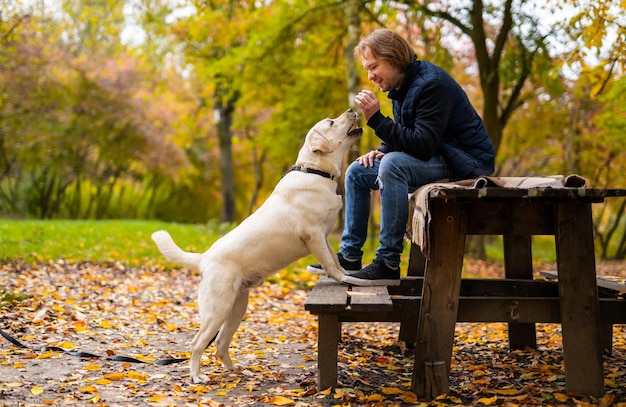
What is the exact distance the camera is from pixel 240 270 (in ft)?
12.9

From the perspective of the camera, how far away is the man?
12.9 feet

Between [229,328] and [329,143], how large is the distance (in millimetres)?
1446

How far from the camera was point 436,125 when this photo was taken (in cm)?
391

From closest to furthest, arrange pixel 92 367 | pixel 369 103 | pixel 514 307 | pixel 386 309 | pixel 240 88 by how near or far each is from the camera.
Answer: pixel 386 309 → pixel 514 307 → pixel 369 103 → pixel 92 367 → pixel 240 88

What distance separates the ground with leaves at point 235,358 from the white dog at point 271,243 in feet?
1.30

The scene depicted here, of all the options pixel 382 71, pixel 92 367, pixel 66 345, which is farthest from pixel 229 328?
pixel 382 71

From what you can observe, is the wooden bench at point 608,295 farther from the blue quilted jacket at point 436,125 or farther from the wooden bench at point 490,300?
the blue quilted jacket at point 436,125

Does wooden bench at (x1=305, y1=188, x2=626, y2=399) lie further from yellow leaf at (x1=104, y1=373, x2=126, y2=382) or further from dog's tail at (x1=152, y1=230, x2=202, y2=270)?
yellow leaf at (x1=104, y1=373, x2=126, y2=382)

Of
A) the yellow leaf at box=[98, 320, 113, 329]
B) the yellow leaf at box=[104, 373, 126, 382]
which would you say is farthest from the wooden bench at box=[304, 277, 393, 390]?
the yellow leaf at box=[98, 320, 113, 329]

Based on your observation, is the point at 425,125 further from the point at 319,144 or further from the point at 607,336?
the point at 607,336

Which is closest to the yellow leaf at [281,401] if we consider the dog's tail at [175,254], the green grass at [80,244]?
the dog's tail at [175,254]

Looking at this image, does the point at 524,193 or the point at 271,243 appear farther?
the point at 271,243

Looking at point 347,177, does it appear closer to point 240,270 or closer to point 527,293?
point 240,270

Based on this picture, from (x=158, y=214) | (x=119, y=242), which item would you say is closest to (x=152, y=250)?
(x=119, y=242)
